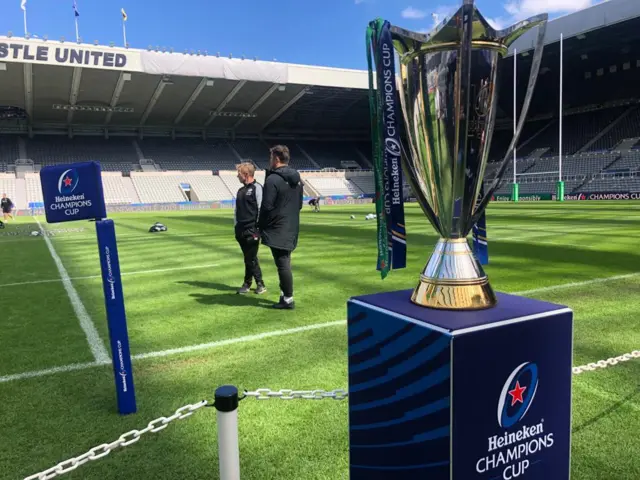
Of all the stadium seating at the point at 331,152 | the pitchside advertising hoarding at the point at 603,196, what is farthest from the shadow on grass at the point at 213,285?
the stadium seating at the point at 331,152

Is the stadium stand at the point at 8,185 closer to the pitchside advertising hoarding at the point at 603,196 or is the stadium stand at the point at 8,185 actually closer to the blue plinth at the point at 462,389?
the pitchside advertising hoarding at the point at 603,196

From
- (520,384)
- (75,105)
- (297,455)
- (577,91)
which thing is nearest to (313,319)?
(297,455)

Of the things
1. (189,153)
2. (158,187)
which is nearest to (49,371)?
(158,187)

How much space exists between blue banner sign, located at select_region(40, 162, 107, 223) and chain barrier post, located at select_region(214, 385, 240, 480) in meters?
1.67

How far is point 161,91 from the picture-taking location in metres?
41.7

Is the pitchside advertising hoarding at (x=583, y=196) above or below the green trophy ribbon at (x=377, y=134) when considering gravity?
below

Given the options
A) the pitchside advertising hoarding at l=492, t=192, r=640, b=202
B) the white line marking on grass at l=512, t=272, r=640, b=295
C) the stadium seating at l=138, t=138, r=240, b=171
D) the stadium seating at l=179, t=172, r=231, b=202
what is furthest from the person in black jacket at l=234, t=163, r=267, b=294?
the stadium seating at l=138, t=138, r=240, b=171

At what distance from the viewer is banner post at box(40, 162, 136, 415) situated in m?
2.95

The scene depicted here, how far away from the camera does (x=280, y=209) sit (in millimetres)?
5090

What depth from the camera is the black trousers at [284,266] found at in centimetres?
518

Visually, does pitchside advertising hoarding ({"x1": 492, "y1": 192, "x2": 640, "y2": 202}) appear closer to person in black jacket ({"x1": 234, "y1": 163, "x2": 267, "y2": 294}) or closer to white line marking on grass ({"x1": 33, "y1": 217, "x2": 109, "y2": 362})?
person in black jacket ({"x1": 234, "y1": 163, "x2": 267, "y2": 294})

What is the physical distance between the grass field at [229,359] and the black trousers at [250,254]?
0.32 metres

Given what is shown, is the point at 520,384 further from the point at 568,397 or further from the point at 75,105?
the point at 75,105

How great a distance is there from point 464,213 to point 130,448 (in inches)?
84.6
